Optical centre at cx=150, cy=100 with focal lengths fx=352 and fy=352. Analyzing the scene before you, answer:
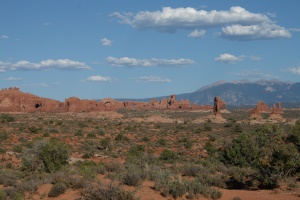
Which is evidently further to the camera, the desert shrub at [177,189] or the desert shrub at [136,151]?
the desert shrub at [136,151]

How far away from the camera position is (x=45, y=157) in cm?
1870

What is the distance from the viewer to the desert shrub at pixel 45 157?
60.5ft

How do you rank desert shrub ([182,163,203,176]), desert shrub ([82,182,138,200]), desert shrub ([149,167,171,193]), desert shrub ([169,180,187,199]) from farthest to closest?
desert shrub ([182,163,203,176]) < desert shrub ([149,167,171,193]) < desert shrub ([169,180,187,199]) < desert shrub ([82,182,138,200])

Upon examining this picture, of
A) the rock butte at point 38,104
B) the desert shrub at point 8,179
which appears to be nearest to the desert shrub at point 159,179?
the desert shrub at point 8,179

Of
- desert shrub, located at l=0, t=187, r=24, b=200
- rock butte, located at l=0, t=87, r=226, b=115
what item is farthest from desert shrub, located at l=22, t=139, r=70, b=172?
rock butte, located at l=0, t=87, r=226, b=115

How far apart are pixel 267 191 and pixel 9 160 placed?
17294 mm

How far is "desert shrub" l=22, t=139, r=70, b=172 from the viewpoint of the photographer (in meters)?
18.5

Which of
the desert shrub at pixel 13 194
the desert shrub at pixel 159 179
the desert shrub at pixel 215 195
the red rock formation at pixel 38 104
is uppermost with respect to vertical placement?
the red rock formation at pixel 38 104

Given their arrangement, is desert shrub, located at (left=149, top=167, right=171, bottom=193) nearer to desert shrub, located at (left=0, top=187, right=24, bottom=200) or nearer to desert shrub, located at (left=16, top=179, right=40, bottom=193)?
desert shrub, located at (left=16, top=179, right=40, bottom=193)

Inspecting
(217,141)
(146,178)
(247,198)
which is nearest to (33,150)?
(146,178)

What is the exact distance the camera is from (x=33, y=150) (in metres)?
19.3

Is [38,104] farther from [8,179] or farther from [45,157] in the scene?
[8,179]

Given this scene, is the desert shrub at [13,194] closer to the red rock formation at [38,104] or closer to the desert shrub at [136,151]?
the desert shrub at [136,151]

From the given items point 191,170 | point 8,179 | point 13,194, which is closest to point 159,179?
point 191,170
